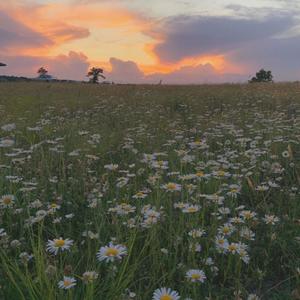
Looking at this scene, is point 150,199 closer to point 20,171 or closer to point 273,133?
point 20,171

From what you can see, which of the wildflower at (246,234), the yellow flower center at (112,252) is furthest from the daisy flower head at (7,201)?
the wildflower at (246,234)

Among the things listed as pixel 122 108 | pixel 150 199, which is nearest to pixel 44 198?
pixel 150 199

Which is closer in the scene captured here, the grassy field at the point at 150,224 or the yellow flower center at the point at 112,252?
the yellow flower center at the point at 112,252

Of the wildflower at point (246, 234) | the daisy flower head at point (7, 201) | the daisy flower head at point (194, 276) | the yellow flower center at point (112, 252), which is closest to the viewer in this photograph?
the yellow flower center at point (112, 252)

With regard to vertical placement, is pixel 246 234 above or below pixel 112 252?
below

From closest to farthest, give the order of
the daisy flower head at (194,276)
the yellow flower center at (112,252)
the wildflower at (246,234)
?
1. the yellow flower center at (112,252)
2. the daisy flower head at (194,276)
3. the wildflower at (246,234)

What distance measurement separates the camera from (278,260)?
2512 millimetres

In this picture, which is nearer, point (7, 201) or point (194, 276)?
point (194, 276)

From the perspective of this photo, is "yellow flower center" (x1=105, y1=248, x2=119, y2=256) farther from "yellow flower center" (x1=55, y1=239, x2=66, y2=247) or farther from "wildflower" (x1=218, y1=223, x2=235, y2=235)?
"wildflower" (x1=218, y1=223, x2=235, y2=235)

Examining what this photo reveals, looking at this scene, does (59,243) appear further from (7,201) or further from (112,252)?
(7,201)

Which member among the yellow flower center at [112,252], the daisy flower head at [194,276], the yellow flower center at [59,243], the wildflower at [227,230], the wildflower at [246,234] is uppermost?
the yellow flower center at [112,252]

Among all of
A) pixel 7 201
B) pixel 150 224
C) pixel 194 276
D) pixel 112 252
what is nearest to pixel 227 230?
pixel 150 224

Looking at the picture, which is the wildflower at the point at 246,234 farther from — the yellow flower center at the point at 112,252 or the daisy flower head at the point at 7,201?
the daisy flower head at the point at 7,201

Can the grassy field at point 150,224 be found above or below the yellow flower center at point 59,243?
below
